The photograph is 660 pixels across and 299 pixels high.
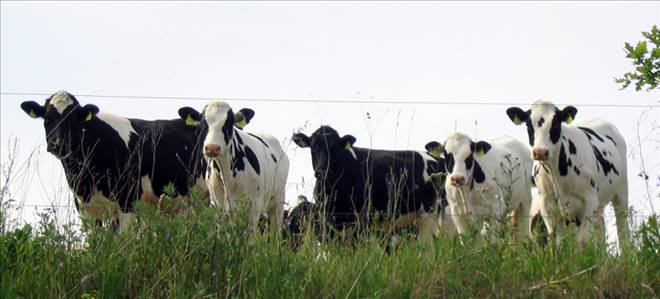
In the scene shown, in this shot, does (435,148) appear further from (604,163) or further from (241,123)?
(241,123)

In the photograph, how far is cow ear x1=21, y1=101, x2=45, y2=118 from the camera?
562 inches

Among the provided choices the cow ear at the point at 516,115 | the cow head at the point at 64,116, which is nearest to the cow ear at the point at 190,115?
the cow head at the point at 64,116

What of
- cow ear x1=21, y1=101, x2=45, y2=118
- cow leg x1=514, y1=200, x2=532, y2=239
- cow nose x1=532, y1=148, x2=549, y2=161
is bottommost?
cow leg x1=514, y1=200, x2=532, y2=239

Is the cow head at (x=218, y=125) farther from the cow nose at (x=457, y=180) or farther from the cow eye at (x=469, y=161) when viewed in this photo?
the cow eye at (x=469, y=161)

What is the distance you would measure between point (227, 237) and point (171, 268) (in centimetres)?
46

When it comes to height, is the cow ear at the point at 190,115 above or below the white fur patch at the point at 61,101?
below

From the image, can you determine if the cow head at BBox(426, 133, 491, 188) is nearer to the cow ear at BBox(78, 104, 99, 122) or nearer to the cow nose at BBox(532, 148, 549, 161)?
the cow nose at BBox(532, 148, 549, 161)

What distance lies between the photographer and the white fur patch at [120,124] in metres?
14.5

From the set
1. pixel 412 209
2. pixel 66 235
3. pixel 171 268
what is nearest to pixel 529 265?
pixel 171 268

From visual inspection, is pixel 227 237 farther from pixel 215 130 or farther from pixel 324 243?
pixel 215 130

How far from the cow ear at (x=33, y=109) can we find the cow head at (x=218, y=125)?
2.07 m

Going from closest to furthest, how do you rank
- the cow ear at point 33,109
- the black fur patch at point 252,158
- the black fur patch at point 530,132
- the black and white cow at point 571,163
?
1. the black and white cow at point 571,163
2. the black fur patch at point 530,132
3. the black fur patch at point 252,158
4. the cow ear at point 33,109

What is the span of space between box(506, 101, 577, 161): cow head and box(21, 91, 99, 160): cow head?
5497 millimetres

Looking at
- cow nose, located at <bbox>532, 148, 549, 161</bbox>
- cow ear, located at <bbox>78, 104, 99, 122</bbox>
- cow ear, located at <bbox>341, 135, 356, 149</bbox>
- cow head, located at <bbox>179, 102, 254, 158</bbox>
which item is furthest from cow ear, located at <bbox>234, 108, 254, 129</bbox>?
cow nose, located at <bbox>532, 148, 549, 161</bbox>
